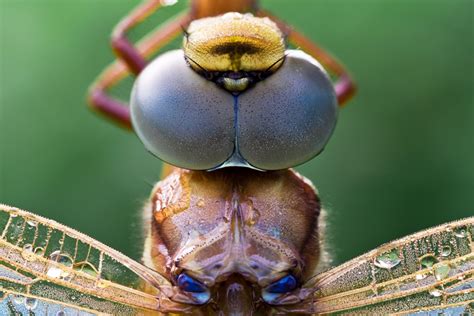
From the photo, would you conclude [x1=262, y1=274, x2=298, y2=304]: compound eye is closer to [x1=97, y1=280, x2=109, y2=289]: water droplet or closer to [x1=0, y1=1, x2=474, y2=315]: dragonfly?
[x1=0, y1=1, x2=474, y2=315]: dragonfly

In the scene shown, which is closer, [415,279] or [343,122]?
[415,279]

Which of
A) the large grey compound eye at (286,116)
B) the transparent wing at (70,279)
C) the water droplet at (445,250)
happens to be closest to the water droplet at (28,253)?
the transparent wing at (70,279)

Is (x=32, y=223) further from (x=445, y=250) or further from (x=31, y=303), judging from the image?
(x=445, y=250)

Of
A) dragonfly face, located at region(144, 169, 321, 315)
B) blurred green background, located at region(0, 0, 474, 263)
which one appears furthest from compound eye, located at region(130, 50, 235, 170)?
blurred green background, located at region(0, 0, 474, 263)

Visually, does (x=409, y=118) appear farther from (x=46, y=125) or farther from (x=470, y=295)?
(x=470, y=295)

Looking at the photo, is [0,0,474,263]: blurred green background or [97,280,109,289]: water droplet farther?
[0,0,474,263]: blurred green background

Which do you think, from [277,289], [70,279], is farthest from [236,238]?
[70,279]

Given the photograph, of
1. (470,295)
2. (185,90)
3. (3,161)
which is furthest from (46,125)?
(470,295)
